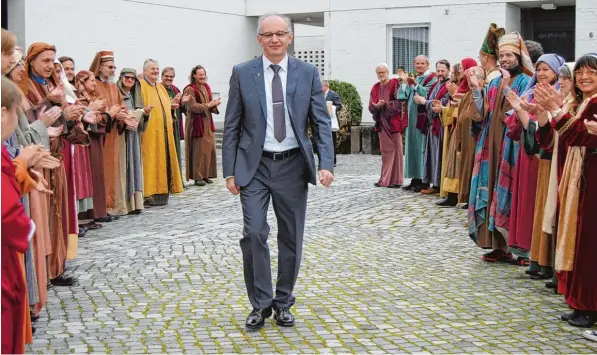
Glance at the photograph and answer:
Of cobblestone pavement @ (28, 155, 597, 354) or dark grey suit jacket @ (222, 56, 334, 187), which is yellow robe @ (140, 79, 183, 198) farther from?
dark grey suit jacket @ (222, 56, 334, 187)

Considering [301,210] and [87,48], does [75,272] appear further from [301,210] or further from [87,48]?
[87,48]

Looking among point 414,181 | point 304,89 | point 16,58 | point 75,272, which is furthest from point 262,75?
point 414,181

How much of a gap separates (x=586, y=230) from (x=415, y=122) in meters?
9.73

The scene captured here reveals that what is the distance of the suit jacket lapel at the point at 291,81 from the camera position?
258 inches

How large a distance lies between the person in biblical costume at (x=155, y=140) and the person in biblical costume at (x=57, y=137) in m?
5.28

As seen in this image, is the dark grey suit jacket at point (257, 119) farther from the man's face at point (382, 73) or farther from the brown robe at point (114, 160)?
the man's face at point (382, 73)

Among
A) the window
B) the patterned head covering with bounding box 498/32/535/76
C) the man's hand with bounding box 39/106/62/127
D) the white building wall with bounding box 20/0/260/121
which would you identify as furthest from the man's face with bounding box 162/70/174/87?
the window

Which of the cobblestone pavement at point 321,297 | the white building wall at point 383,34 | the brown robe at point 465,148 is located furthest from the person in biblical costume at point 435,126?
the white building wall at point 383,34

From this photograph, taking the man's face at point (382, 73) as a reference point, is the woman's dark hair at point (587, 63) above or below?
above

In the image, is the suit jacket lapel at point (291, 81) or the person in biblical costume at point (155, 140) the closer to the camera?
the suit jacket lapel at point (291, 81)

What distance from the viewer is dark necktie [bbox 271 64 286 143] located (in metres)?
6.51

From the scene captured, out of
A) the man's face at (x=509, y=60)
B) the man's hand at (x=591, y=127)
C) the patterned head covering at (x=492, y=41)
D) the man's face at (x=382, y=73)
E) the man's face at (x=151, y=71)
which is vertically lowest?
the man's hand at (x=591, y=127)

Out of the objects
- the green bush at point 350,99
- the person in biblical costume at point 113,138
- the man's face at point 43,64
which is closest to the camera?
the man's face at point 43,64

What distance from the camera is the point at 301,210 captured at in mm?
6645
